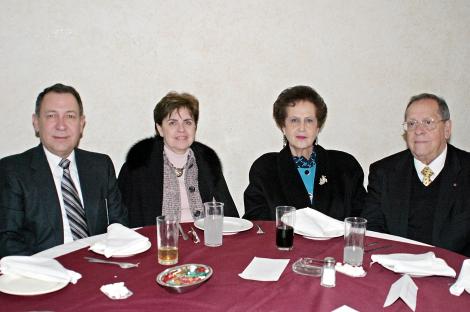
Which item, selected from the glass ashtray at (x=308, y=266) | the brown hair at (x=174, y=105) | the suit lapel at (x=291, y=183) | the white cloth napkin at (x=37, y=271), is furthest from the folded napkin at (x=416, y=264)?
the brown hair at (x=174, y=105)

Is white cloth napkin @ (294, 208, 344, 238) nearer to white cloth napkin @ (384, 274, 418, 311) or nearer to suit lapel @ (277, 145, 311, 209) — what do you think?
white cloth napkin @ (384, 274, 418, 311)

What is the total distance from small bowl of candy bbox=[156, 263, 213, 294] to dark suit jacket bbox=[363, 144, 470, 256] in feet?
4.35

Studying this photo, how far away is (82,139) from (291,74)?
1682 mm

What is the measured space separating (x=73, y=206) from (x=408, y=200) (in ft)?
6.07

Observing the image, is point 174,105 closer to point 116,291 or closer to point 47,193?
point 47,193

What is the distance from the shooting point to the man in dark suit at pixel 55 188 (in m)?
2.13

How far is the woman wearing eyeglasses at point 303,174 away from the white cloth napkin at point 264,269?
1.06 meters

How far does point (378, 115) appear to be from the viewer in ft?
12.0

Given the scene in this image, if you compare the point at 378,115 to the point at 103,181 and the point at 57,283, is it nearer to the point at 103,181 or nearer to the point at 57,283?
the point at 103,181

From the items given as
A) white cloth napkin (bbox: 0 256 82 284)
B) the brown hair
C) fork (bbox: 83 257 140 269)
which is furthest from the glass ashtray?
the brown hair

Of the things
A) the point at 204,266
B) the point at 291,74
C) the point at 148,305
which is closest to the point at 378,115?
the point at 291,74

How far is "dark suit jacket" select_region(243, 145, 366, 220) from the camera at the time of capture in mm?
2670

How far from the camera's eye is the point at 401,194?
8.04 ft

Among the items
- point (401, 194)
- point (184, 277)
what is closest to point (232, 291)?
point (184, 277)
